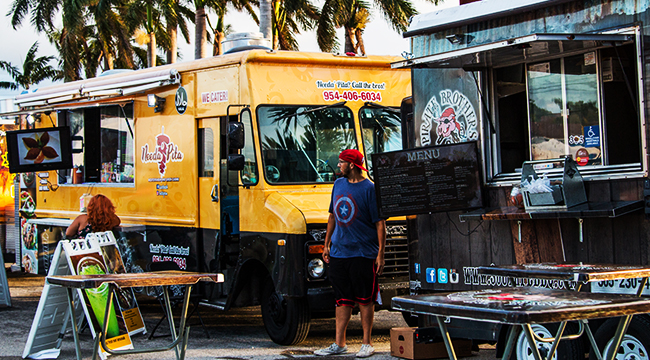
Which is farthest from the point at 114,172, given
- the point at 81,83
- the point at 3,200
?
the point at 3,200

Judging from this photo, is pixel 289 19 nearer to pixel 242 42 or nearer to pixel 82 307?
pixel 242 42

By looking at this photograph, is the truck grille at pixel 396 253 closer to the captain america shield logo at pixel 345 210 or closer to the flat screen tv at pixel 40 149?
the captain america shield logo at pixel 345 210

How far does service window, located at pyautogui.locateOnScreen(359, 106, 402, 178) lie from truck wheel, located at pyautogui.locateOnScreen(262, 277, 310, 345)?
1.73 m

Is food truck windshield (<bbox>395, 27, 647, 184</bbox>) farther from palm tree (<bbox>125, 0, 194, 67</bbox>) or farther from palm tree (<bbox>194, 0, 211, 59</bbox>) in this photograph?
palm tree (<bbox>125, 0, 194, 67</bbox>)

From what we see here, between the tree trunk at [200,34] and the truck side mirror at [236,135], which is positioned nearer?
the truck side mirror at [236,135]

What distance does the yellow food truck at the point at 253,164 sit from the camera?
7.87 metres

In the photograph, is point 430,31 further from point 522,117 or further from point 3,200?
point 3,200

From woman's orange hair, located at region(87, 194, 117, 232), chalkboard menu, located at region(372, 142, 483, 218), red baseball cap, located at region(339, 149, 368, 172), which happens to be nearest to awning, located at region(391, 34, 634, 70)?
chalkboard menu, located at region(372, 142, 483, 218)

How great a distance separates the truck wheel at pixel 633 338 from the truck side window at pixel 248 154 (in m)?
4.01

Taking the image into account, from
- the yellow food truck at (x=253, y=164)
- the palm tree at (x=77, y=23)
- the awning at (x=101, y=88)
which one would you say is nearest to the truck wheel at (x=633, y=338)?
the yellow food truck at (x=253, y=164)

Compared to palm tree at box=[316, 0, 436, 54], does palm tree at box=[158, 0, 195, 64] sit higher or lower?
higher

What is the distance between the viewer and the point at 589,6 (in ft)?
19.6

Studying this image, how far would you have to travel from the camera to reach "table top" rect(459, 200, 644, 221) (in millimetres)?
5510

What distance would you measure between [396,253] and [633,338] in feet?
10.5
